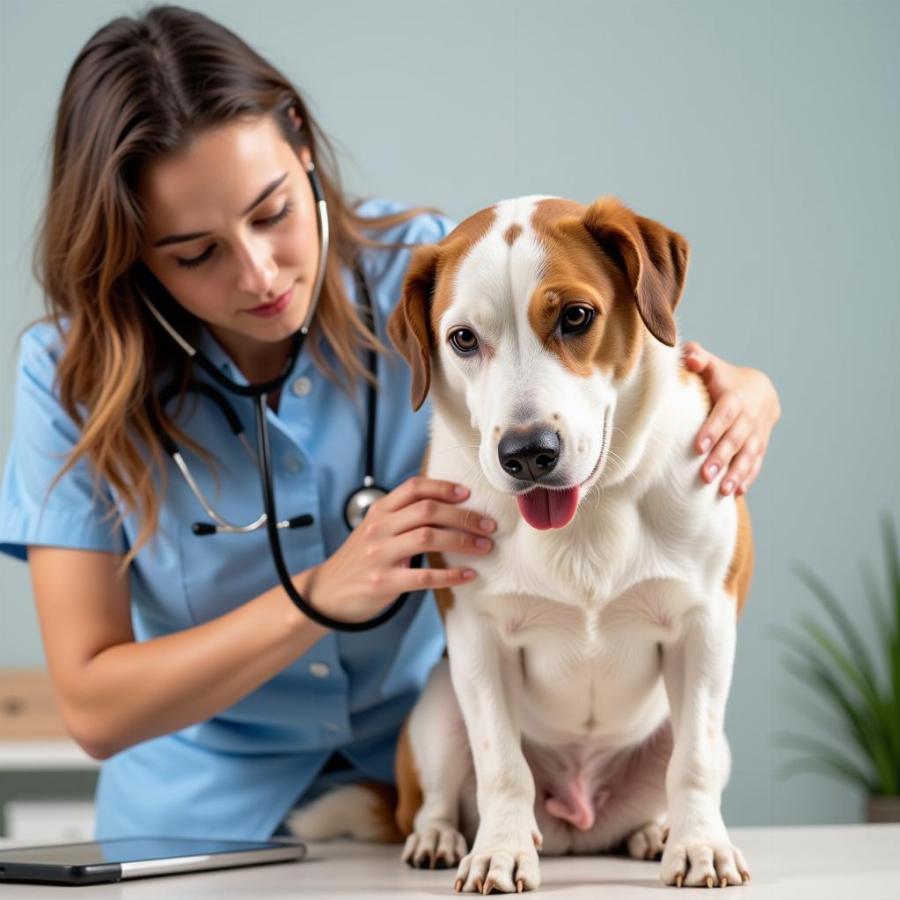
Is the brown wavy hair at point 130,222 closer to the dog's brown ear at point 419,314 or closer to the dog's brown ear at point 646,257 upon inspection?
the dog's brown ear at point 419,314

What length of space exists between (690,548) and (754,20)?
2.77 meters

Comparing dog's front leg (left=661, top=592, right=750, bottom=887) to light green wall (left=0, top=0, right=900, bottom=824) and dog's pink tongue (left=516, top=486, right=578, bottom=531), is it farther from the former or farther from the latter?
light green wall (left=0, top=0, right=900, bottom=824)

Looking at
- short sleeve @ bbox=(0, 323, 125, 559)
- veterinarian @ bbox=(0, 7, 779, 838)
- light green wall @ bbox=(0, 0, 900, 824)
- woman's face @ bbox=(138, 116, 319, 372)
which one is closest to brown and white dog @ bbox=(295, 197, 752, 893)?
veterinarian @ bbox=(0, 7, 779, 838)

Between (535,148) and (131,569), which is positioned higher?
(535,148)

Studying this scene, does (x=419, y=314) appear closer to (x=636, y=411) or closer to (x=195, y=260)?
(x=636, y=411)

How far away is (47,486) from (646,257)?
87cm

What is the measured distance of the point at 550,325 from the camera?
3.67 ft

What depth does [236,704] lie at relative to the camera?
65.6 inches

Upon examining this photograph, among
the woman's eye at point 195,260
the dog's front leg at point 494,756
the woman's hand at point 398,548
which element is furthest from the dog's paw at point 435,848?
the woman's eye at point 195,260

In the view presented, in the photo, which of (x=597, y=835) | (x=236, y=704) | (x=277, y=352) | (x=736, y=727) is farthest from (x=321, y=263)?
(x=736, y=727)

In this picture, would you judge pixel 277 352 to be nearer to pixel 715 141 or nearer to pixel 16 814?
pixel 16 814

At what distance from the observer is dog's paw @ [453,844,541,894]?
3.62 feet

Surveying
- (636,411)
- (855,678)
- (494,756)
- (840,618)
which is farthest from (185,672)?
(840,618)

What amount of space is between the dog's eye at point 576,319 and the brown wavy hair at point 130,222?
1.84 ft
